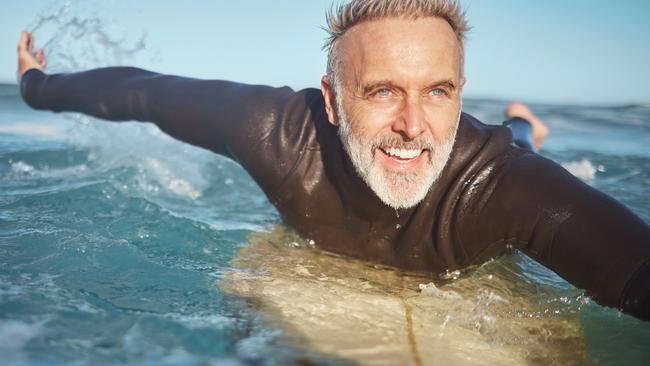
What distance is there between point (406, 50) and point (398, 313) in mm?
1087

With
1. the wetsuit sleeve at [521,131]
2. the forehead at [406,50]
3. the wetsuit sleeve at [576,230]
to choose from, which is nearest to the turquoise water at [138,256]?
the wetsuit sleeve at [576,230]

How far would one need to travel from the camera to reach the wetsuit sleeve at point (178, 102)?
3.35 metres

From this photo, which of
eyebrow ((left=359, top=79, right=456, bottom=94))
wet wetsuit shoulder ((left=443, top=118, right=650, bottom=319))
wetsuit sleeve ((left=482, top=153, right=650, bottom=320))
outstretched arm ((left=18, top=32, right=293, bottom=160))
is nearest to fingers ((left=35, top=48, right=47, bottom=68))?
outstretched arm ((left=18, top=32, right=293, bottom=160))

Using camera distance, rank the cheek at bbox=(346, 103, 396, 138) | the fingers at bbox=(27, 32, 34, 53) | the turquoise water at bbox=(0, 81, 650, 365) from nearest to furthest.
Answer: the turquoise water at bbox=(0, 81, 650, 365), the cheek at bbox=(346, 103, 396, 138), the fingers at bbox=(27, 32, 34, 53)

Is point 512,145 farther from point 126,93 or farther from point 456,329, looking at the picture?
point 126,93

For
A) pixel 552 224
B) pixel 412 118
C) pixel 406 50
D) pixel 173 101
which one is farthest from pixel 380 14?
pixel 173 101

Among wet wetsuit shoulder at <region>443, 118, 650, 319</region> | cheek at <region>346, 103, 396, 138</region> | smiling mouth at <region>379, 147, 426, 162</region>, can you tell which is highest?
cheek at <region>346, 103, 396, 138</region>

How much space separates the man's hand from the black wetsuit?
2.76 feet

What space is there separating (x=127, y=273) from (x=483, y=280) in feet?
5.52

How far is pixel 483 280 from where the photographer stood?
10.3ft

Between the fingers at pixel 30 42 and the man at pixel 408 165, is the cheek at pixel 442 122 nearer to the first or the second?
the man at pixel 408 165

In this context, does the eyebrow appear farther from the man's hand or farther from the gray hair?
the man's hand

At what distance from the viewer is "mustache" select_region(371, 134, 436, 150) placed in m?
2.71

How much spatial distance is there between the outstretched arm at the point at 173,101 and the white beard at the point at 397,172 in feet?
2.10
